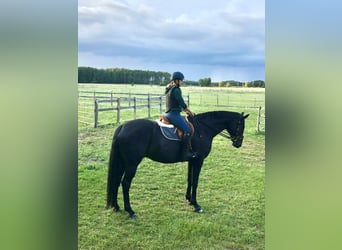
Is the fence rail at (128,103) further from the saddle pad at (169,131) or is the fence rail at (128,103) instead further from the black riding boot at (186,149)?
the black riding boot at (186,149)

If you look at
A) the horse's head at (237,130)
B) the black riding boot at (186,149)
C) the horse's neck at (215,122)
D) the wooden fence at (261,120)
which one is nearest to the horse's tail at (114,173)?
the black riding boot at (186,149)

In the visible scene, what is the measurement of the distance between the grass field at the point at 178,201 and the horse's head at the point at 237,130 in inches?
1.8

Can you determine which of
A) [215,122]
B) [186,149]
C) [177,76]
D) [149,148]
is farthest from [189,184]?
[177,76]

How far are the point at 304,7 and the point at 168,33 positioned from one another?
40.0 inches

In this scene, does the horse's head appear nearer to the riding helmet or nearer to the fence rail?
the fence rail

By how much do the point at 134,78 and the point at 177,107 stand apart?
413mm

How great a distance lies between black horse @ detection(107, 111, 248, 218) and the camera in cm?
284

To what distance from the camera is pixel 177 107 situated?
286 centimetres

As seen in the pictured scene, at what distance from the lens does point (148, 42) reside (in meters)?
2.87

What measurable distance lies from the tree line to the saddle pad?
0.33 meters

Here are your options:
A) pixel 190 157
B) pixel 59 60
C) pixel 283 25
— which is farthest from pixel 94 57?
pixel 283 25

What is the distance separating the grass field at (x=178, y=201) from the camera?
9.08ft

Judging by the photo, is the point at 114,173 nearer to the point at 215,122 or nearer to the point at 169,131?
the point at 169,131

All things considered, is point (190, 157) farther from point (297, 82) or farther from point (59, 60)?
point (59, 60)
